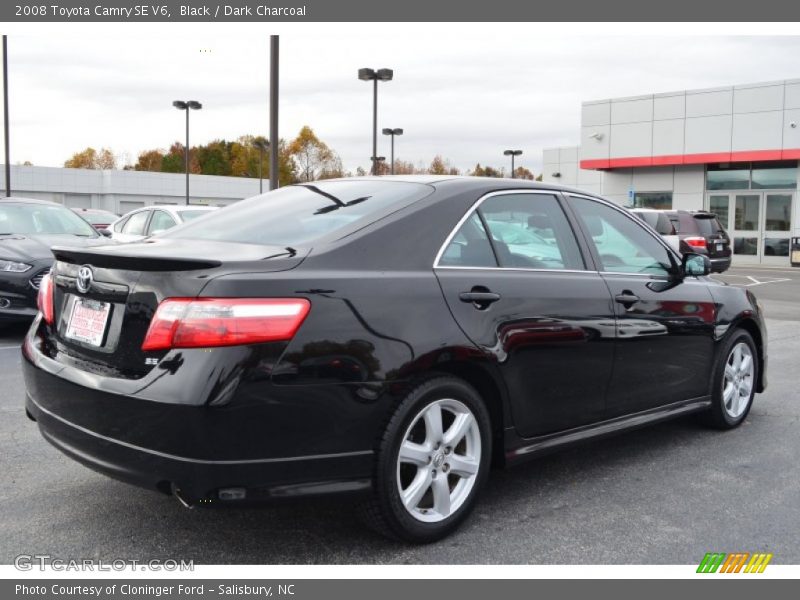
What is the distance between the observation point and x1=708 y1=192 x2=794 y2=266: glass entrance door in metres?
28.8

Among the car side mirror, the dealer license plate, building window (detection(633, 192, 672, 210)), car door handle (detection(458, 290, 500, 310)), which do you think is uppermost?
building window (detection(633, 192, 672, 210))

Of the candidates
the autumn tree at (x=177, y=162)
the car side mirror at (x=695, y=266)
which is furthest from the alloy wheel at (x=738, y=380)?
the autumn tree at (x=177, y=162)

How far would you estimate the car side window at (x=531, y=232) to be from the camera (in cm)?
407

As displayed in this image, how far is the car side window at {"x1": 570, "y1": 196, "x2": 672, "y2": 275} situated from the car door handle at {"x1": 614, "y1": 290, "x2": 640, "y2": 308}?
0.47 ft

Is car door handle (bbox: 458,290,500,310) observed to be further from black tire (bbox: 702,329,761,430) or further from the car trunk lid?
black tire (bbox: 702,329,761,430)

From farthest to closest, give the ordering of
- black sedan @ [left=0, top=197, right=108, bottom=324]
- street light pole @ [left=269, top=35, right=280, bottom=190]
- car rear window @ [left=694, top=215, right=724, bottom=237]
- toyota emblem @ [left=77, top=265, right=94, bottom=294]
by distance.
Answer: car rear window @ [left=694, top=215, right=724, bottom=237], street light pole @ [left=269, top=35, right=280, bottom=190], black sedan @ [left=0, top=197, right=108, bottom=324], toyota emblem @ [left=77, top=265, right=94, bottom=294]

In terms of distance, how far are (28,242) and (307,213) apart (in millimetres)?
6422

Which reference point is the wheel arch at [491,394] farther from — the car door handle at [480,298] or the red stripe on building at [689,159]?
the red stripe on building at [689,159]

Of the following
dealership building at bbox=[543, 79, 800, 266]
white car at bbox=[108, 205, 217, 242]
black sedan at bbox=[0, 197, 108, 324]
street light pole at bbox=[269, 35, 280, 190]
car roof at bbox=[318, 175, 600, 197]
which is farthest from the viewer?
dealership building at bbox=[543, 79, 800, 266]

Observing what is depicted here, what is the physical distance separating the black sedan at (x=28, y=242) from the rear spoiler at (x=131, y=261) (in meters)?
5.12

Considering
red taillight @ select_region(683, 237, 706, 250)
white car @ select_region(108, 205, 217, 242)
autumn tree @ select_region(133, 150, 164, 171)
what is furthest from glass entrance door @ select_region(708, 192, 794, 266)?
autumn tree @ select_region(133, 150, 164, 171)

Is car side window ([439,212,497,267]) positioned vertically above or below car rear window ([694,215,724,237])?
above
